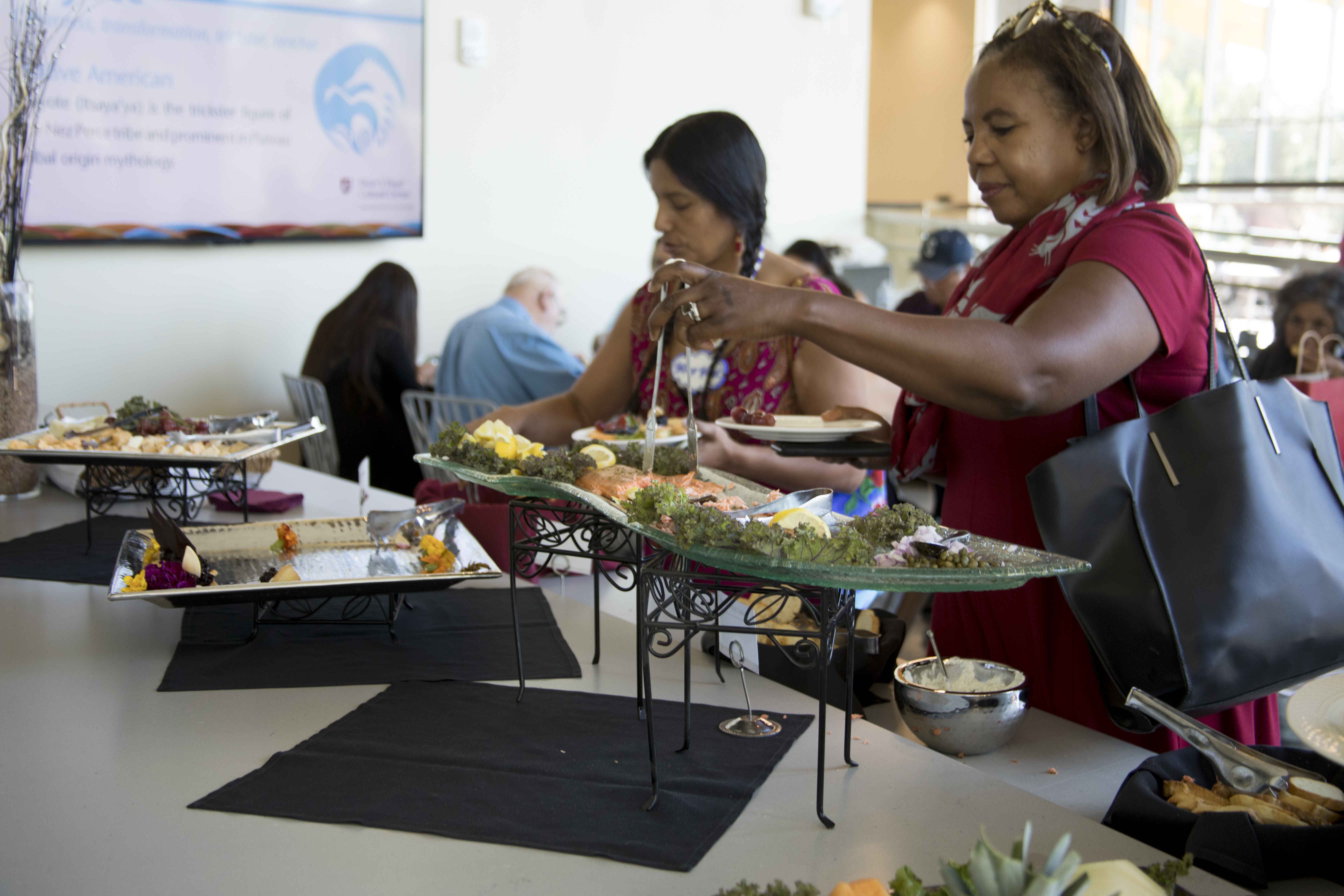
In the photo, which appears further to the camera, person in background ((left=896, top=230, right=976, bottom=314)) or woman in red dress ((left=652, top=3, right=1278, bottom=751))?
person in background ((left=896, top=230, right=976, bottom=314))

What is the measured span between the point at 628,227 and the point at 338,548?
3.35 metres

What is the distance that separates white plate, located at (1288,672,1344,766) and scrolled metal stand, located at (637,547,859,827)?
369mm

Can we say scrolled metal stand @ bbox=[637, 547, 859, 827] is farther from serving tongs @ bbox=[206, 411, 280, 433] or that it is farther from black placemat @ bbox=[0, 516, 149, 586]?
serving tongs @ bbox=[206, 411, 280, 433]

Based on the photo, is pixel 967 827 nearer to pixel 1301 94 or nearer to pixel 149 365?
pixel 149 365

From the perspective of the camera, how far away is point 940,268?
462 cm

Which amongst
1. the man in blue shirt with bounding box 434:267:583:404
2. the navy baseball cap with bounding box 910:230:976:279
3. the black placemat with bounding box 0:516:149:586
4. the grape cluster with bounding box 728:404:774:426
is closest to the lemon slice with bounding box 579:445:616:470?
the grape cluster with bounding box 728:404:774:426

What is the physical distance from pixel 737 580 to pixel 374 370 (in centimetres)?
305

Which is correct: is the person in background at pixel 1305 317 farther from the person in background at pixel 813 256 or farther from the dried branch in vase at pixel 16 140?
the dried branch in vase at pixel 16 140

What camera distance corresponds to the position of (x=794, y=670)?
4.51 ft

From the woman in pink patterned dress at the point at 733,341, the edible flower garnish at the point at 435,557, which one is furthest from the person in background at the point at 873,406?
the edible flower garnish at the point at 435,557

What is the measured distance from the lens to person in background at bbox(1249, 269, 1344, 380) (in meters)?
3.62

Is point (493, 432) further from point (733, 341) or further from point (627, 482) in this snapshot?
point (733, 341)

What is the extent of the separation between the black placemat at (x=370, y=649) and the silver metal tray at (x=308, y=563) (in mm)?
65

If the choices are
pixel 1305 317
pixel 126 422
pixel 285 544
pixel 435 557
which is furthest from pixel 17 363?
pixel 1305 317
